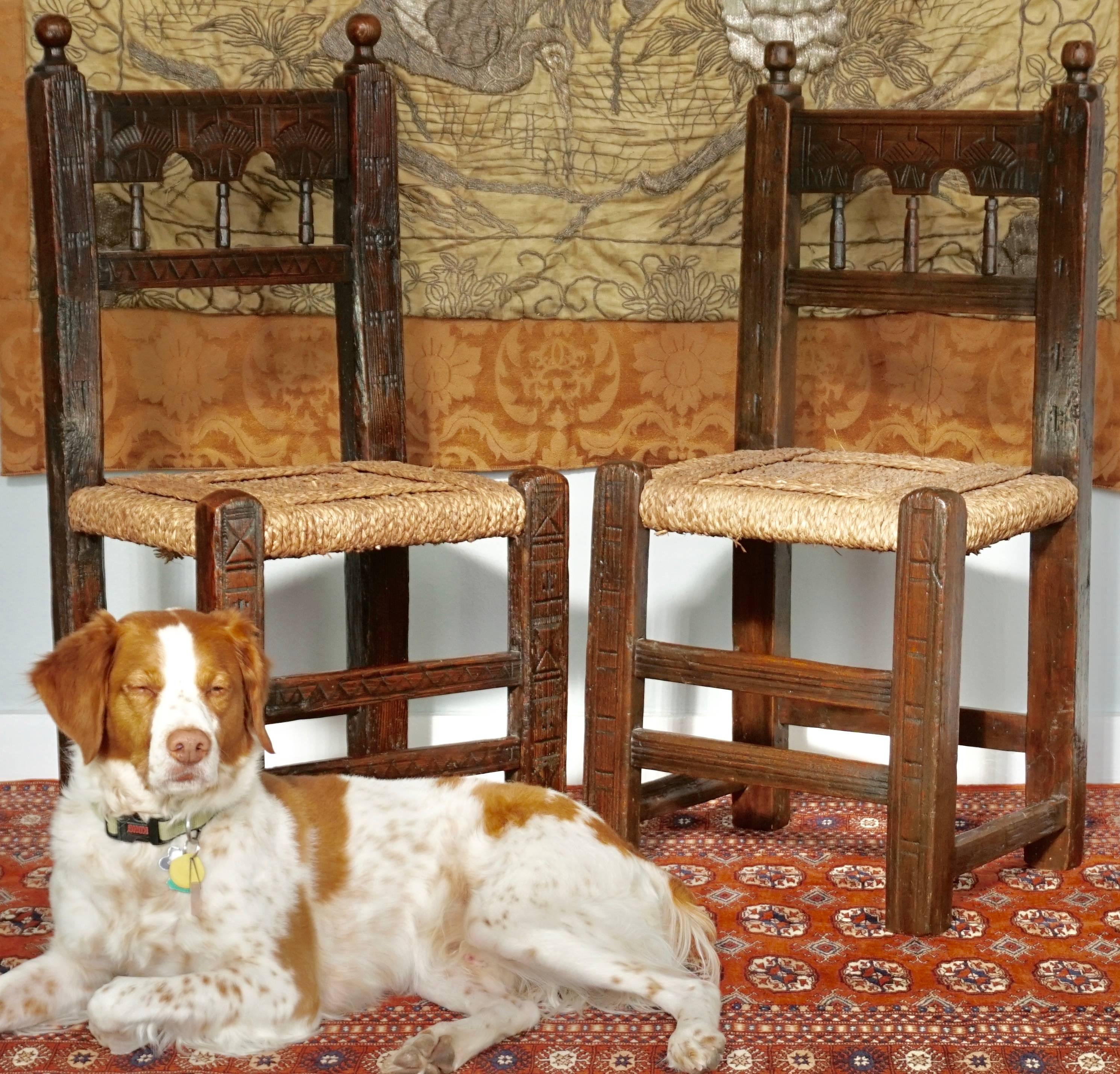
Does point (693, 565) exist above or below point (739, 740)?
above

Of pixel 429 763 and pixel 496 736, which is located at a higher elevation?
pixel 429 763

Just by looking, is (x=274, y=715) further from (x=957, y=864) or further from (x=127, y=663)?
(x=957, y=864)

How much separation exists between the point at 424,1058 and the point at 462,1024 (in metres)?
0.09

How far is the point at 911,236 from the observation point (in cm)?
278

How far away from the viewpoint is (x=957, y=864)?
2.48 meters

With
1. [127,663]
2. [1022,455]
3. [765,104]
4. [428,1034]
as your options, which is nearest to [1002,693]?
[1022,455]

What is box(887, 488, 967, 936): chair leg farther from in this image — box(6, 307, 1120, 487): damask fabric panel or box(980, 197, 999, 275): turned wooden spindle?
box(6, 307, 1120, 487): damask fabric panel

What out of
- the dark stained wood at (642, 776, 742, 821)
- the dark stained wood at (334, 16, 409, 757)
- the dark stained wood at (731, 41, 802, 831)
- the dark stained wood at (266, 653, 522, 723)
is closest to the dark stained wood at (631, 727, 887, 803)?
the dark stained wood at (642, 776, 742, 821)

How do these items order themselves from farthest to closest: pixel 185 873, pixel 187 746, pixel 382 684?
pixel 382 684 → pixel 185 873 → pixel 187 746

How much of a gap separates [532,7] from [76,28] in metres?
0.83

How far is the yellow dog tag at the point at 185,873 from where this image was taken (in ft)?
6.75

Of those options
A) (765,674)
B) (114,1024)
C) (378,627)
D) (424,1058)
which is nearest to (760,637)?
(765,674)

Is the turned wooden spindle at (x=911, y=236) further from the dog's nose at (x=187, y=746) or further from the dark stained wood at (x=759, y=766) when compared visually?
the dog's nose at (x=187, y=746)

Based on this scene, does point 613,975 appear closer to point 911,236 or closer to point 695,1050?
point 695,1050
